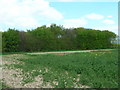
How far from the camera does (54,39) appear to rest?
18.0 m

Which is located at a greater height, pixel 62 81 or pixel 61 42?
pixel 61 42

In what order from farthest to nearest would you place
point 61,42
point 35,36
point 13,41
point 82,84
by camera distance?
1. point 61,42
2. point 35,36
3. point 13,41
4. point 82,84

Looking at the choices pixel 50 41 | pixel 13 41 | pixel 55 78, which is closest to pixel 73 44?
pixel 50 41

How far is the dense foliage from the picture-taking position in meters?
15.6

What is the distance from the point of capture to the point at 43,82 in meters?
4.04

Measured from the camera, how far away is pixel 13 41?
15.4 meters

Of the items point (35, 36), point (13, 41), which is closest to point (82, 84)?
point (13, 41)

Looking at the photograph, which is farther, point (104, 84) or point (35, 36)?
point (35, 36)

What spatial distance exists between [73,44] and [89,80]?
1538cm

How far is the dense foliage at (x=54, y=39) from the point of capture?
15584 mm

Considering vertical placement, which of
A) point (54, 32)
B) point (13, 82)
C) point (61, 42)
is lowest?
point (13, 82)

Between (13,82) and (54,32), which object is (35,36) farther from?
(13,82)

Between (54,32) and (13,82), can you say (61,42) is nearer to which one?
(54,32)

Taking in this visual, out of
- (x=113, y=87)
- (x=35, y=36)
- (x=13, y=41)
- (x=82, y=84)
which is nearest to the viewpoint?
(x=113, y=87)
